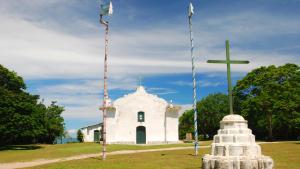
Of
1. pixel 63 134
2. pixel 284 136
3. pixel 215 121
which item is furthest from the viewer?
pixel 215 121

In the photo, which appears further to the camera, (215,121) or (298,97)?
(215,121)

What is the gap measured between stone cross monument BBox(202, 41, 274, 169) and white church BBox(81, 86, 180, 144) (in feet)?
103

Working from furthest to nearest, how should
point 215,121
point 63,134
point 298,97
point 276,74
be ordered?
1. point 215,121
2. point 63,134
3. point 276,74
4. point 298,97

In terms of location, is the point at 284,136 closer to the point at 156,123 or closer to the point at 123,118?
A: the point at 156,123

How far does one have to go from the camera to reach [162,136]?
45.6 m

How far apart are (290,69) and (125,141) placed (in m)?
23.8

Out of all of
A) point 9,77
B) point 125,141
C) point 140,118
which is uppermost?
point 9,77

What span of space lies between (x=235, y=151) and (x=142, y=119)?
3284 cm

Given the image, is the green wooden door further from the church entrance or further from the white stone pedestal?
the white stone pedestal

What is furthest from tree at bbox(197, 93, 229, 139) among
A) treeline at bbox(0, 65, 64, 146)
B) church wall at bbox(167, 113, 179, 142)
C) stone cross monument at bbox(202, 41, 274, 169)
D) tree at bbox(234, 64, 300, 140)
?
stone cross monument at bbox(202, 41, 274, 169)

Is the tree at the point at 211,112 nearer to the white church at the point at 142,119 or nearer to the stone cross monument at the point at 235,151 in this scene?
the white church at the point at 142,119

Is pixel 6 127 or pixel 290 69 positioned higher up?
pixel 290 69

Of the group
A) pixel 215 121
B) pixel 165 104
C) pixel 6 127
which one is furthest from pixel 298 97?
pixel 6 127

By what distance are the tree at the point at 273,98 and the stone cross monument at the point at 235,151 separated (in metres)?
27.9
